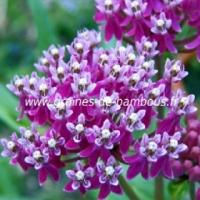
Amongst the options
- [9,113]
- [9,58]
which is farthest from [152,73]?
[9,58]

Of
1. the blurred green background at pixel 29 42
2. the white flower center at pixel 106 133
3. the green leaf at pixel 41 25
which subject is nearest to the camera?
the white flower center at pixel 106 133

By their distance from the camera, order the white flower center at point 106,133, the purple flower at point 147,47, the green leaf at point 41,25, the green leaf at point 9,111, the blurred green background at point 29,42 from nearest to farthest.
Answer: the white flower center at point 106,133
the purple flower at point 147,47
the green leaf at point 9,111
the green leaf at point 41,25
the blurred green background at point 29,42

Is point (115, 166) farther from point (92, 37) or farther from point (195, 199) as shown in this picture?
point (92, 37)

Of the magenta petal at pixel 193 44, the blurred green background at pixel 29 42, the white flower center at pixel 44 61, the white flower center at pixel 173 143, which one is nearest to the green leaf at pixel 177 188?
the white flower center at pixel 173 143

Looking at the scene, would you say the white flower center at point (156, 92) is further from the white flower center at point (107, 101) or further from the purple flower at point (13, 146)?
the purple flower at point (13, 146)

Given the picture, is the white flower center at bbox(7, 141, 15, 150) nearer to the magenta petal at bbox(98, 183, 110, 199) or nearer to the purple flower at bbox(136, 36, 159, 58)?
the magenta petal at bbox(98, 183, 110, 199)

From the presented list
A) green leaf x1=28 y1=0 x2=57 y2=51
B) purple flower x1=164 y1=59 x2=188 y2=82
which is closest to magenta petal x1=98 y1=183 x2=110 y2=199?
purple flower x1=164 y1=59 x2=188 y2=82
